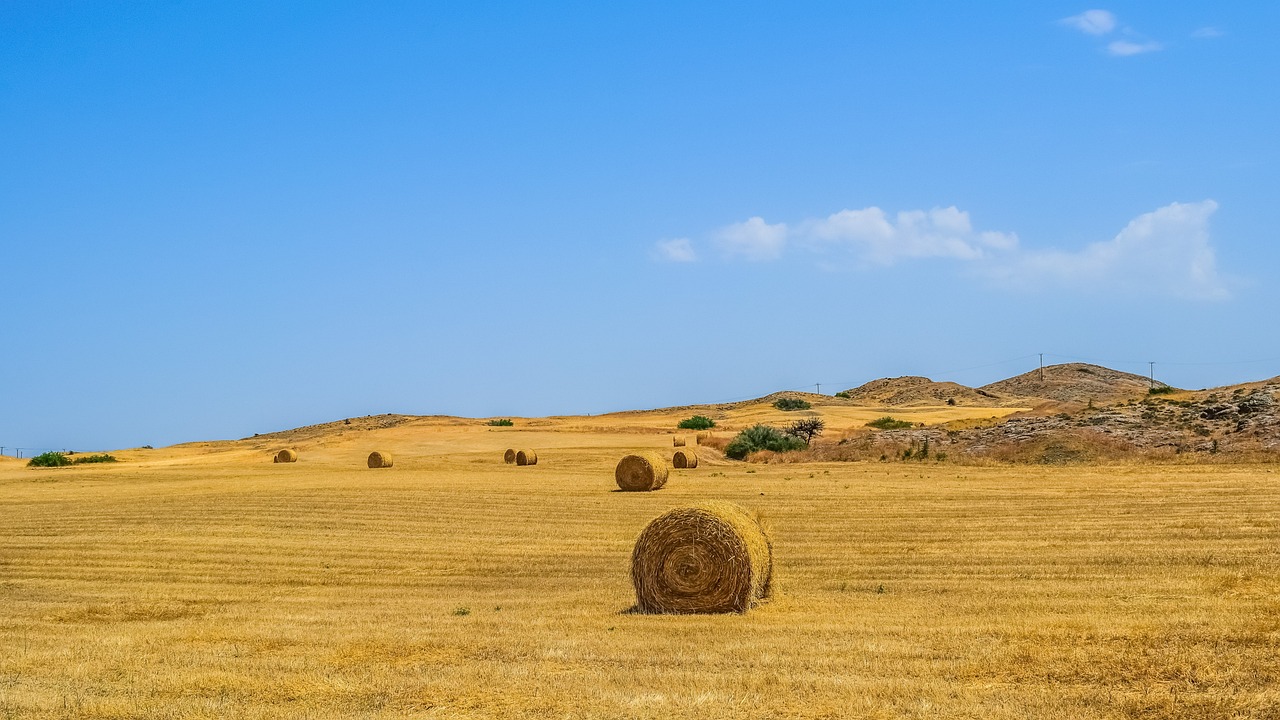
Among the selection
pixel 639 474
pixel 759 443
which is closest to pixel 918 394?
pixel 759 443

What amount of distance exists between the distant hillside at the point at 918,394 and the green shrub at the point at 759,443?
47663 mm

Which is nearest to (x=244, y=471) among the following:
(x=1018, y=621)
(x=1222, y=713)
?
(x=1018, y=621)

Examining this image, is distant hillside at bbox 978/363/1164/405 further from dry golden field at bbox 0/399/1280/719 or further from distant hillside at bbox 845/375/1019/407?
dry golden field at bbox 0/399/1280/719

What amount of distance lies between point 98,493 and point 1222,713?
124 ft

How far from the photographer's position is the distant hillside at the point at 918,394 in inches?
4131

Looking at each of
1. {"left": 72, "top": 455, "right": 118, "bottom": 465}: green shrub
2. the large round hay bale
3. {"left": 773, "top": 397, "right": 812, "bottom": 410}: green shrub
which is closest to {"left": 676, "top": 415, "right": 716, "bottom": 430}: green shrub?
{"left": 773, "top": 397, "right": 812, "bottom": 410}: green shrub

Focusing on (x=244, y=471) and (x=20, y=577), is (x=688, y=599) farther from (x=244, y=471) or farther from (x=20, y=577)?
(x=244, y=471)

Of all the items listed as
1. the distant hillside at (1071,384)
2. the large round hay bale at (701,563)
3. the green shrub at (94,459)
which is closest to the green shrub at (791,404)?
the distant hillside at (1071,384)

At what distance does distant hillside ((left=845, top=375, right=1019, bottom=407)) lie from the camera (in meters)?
105

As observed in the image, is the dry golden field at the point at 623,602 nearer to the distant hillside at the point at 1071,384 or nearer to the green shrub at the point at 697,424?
the green shrub at the point at 697,424

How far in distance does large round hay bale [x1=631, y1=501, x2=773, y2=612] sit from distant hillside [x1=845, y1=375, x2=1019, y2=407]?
3378 inches

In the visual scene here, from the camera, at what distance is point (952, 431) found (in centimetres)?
5403

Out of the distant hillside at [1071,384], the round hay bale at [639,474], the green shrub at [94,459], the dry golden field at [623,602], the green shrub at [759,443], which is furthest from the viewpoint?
the distant hillside at [1071,384]

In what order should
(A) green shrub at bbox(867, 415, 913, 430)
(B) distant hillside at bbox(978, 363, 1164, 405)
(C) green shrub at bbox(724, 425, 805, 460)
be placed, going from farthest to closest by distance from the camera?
(B) distant hillside at bbox(978, 363, 1164, 405)
(A) green shrub at bbox(867, 415, 913, 430)
(C) green shrub at bbox(724, 425, 805, 460)
